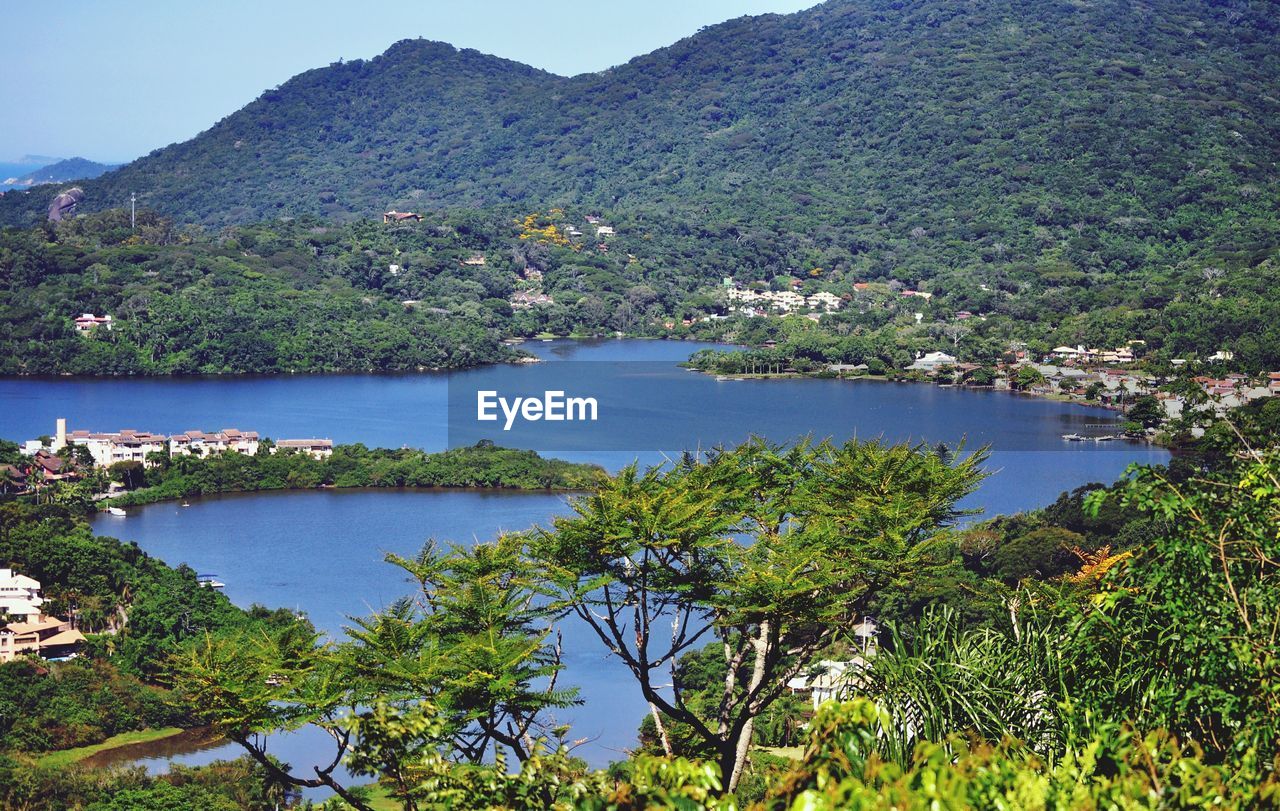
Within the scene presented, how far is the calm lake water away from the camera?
601 inches

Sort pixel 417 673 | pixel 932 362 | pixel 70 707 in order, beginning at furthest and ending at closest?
pixel 932 362
pixel 70 707
pixel 417 673

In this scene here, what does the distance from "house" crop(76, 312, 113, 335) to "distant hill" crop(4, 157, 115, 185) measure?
234 feet

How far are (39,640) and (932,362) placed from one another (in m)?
24.3

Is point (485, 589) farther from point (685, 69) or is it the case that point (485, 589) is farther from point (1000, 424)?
point (685, 69)

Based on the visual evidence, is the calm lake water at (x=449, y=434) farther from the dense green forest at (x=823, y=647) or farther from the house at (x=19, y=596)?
the dense green forest at (x=823, y=647)

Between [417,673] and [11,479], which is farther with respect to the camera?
[11,479]

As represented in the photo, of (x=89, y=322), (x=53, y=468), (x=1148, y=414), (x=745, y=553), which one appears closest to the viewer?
(x=745, y=553)

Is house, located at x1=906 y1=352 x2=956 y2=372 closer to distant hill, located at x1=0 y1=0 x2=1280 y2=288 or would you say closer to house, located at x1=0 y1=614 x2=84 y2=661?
distant hill, located at x1=0 y1=0 x2=1280 y2=288

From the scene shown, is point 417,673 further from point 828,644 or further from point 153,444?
point 153,444

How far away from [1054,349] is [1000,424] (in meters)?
8.29

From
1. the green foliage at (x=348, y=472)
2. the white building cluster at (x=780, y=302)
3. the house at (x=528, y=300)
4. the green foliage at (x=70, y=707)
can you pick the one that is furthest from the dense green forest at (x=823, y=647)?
the white building cluster at (x=780, y=302)

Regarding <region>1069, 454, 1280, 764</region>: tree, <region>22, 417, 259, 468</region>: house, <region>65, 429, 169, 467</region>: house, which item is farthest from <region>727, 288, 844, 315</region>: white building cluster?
<region>1069, 454, 1280, 764</region>: tree

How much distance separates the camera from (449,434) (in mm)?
25328

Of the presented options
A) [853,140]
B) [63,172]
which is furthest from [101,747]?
[63,172]
